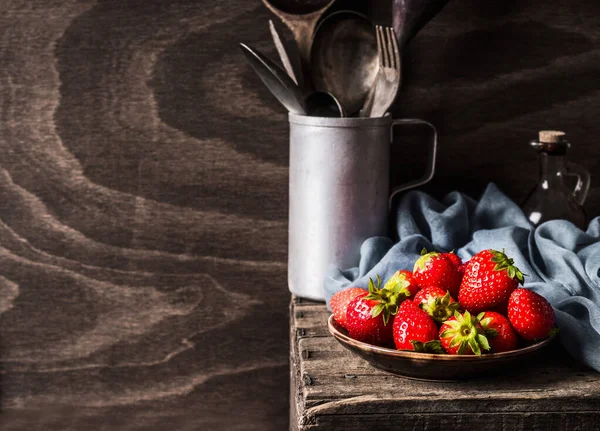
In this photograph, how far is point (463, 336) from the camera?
0.65 m

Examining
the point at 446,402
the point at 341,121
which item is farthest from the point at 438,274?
the point at 341,121

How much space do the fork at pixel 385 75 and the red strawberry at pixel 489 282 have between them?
10.9 inches

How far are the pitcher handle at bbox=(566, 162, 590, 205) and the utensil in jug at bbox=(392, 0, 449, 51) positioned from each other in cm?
27

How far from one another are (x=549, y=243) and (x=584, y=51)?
318 millimetres

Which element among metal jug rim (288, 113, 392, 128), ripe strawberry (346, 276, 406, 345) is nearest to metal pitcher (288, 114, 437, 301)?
metal jug rim (288, 113, 392, 128)

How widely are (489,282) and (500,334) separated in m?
0.05

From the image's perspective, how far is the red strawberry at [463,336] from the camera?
2.13 feet

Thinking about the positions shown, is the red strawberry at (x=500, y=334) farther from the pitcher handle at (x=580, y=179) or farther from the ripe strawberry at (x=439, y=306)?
the pitcher handle at (x=580, y=179)

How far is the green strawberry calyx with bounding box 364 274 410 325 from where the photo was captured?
691 mm

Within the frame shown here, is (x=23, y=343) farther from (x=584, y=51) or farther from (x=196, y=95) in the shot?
(x=584, y=51)

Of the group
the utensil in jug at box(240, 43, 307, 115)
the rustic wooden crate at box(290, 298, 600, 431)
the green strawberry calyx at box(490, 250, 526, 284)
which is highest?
the utensil in jug at box(240, 43, 307, 115)

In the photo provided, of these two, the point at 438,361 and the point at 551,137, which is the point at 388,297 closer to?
the point at 438,361

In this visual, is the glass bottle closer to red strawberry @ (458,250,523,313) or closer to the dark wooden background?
the dark wooden background

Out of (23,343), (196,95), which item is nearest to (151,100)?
(196,95)
